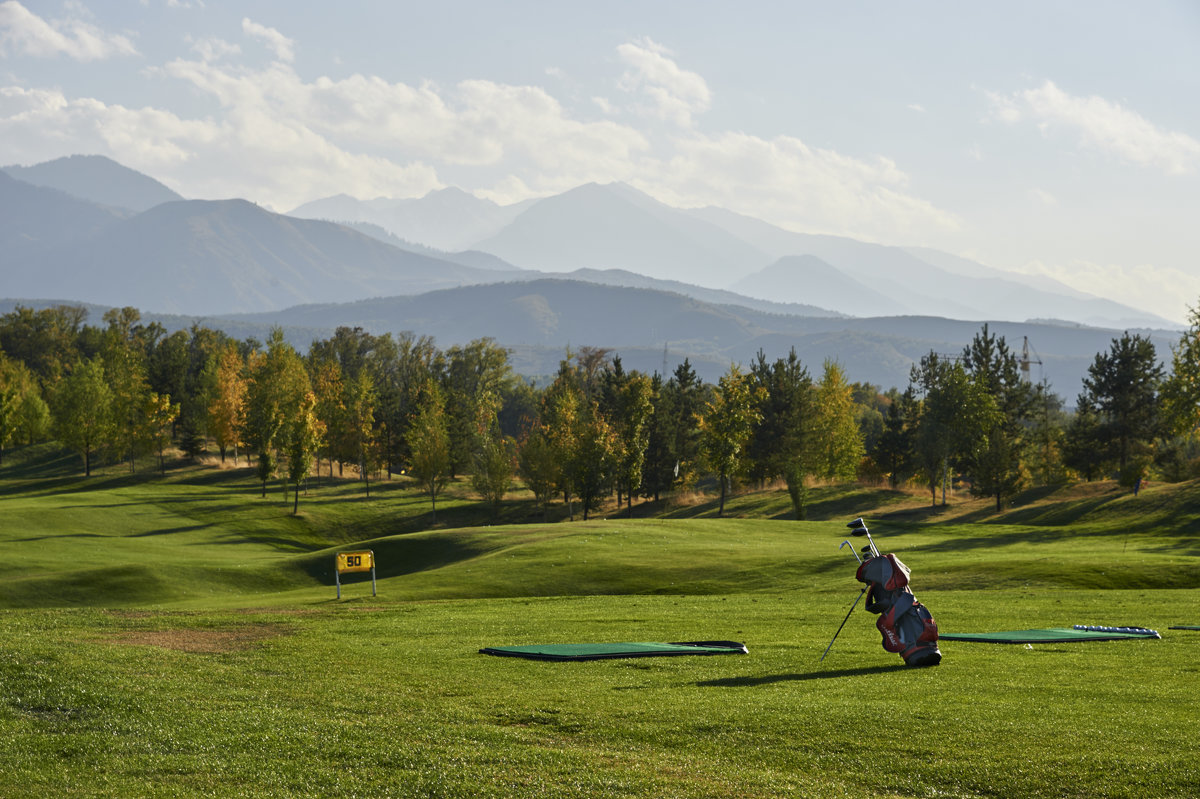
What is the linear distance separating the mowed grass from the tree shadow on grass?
0.43 feet

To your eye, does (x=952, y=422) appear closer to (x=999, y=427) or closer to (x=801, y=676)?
(x=999, y=427)

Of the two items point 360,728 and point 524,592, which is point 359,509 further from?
point 360,728

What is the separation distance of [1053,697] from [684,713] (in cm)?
763

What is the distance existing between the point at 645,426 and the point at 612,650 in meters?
80.0

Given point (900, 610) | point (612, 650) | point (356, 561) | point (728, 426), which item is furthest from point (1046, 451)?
point (612, 650)

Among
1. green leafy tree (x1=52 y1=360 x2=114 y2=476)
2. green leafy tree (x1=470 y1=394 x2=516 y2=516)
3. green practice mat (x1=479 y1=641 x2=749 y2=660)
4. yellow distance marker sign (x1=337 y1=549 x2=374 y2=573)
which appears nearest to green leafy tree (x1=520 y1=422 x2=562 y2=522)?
green leafy tree (x1=470 y1=394 x2=516 y2=516)

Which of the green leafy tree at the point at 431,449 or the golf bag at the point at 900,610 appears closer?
the golf bag at the point at 900,610

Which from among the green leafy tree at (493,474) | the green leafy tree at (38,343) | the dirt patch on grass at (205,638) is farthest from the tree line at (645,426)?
the dirt patch on grass at (205,638)

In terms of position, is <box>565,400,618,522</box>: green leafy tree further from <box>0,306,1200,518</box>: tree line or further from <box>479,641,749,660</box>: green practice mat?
<box>479,641,749,660</box>: green practice mat

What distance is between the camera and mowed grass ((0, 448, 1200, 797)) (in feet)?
44.6

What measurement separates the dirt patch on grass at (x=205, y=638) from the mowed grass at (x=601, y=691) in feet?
0.56

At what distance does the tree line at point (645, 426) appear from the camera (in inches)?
3504

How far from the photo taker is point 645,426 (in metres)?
104

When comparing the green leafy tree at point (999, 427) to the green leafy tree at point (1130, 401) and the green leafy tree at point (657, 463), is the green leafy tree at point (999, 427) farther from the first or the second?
the green leafy tree at point (657, 463)
